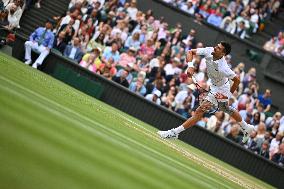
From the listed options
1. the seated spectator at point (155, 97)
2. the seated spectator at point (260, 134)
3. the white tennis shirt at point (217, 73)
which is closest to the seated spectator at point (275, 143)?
the seated spectator at point (260, 134)

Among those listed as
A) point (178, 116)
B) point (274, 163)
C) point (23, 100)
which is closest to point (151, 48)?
point (178, 116)

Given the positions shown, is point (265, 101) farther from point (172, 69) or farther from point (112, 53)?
point (112, 53)

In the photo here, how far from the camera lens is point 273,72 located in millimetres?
26375

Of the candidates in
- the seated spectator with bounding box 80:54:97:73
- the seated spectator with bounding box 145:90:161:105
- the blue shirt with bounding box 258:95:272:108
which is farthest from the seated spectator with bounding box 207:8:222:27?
the seated spectator with bounding box 80:54:97:73

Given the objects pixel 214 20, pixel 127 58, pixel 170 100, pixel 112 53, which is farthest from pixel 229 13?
pixel 170 100

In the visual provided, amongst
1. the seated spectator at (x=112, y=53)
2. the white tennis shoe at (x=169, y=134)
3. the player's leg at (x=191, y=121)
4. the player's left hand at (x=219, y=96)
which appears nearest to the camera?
the player's leg at (x=191, y=121)

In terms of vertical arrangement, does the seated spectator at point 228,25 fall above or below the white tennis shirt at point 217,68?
above

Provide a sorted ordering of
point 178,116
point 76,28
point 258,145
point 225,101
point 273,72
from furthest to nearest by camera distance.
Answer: point 273,72
point 76,28
point 258,145
point 178,116
point 225,101

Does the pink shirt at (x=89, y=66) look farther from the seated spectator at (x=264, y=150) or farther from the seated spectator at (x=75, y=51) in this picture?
the seated spectator at (x=264, y=150)

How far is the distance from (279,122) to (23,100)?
614 inches

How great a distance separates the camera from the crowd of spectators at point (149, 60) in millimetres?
21188

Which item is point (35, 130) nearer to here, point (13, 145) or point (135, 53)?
point (13, 145)

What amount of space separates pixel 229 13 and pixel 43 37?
30.4 feet

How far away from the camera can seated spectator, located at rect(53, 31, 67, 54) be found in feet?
70.8
